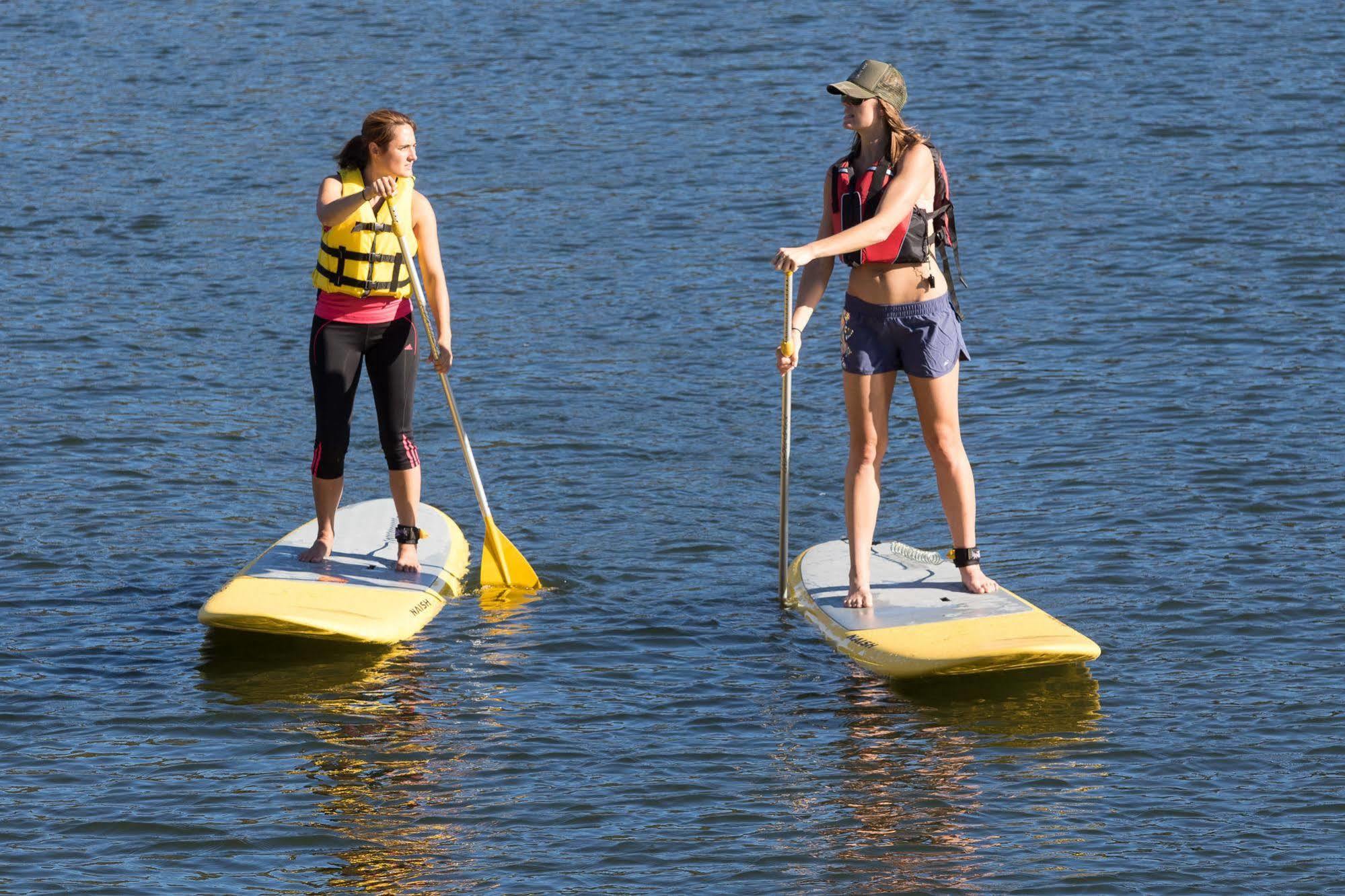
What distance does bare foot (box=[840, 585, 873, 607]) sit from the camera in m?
7.68

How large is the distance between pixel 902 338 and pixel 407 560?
2494 millimetres

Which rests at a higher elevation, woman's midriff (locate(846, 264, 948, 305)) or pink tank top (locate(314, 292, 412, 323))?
woman's midriff (locate(846, 264, 948, 305))

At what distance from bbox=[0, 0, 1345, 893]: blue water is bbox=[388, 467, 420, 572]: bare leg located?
0.30 m

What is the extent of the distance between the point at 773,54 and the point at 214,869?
51.7 feet

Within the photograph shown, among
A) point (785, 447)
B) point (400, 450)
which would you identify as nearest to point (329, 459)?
point (400, 450)

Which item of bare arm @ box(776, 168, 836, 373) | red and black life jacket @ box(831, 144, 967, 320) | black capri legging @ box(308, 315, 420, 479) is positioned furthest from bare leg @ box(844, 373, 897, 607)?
black capri legging @ box(308, 315, 420, 479)

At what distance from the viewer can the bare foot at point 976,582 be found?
25.1ft

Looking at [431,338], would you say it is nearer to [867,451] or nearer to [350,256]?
[350,256]

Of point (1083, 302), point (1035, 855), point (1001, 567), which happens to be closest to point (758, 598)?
point (1001, 567)

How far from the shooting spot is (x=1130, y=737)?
6.89 m

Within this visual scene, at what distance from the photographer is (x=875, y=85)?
7000 millimetres

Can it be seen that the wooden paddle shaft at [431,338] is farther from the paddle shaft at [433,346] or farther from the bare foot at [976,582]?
the bare foot at [976,582]

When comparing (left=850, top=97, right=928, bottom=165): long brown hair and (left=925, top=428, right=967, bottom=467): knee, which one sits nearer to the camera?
(left=850, top=97, right=928, bottom=165): long brown hair

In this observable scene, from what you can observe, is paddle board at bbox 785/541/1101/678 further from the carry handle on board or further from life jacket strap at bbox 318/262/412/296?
life jacket strap at bbox 318/262/412/296
